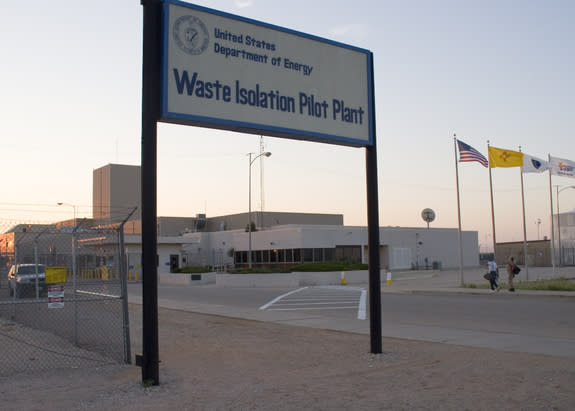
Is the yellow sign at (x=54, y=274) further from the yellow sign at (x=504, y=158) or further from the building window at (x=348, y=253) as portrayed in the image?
the building window at (x=348, y=253)

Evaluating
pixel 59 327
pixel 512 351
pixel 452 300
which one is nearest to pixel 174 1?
pixel 512 351

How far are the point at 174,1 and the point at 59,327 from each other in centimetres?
957

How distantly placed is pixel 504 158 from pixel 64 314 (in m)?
22.5

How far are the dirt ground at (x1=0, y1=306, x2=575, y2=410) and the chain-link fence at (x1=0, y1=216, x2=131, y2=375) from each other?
1.06 metres

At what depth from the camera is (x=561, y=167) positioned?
32.8m

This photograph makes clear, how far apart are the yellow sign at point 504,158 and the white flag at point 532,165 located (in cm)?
63

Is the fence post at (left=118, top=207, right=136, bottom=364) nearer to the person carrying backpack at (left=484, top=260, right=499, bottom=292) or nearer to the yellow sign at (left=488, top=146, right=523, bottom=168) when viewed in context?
the person carrying backpack at (left=484, top=260, right=499, bottom=292)

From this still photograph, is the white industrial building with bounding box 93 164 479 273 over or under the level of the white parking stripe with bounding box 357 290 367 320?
over

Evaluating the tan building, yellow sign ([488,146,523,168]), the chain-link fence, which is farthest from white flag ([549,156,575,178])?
the tan building

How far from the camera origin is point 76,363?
9.46 m

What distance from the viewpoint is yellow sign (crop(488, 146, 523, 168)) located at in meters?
29.9

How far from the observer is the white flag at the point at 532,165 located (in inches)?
1225

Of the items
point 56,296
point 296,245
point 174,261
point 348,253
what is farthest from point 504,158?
point 174,261

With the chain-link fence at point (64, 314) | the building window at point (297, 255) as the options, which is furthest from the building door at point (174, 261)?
the chain-link fence at point (64, 314)
